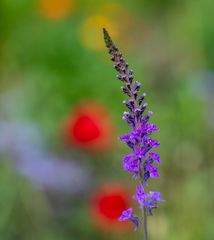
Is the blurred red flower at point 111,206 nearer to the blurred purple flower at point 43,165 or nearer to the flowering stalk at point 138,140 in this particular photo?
the blurred purple flower at point 43,165

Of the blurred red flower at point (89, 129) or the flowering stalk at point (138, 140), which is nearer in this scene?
the flowering stalk at point (138, 140)

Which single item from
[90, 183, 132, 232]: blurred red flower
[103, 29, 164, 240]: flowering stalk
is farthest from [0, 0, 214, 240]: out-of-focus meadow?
[103, 29, 164, 240]: flowering stalk

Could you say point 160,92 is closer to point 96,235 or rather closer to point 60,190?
point 60,190

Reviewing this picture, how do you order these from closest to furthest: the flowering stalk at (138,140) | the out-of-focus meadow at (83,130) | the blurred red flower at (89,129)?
the flowering stalk at (138,140) < the out-of-focus meadow at (83,130) < the blurred red flower at (89,129)

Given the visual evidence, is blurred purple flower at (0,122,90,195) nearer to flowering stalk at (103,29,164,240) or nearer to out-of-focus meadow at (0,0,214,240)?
out-of-focus meadow at (0,0,214,240)

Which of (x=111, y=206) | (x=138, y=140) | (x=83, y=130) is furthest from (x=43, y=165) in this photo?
(x=138, y=140)

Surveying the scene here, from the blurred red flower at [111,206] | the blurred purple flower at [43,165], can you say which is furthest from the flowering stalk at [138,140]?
the blurred purple flower at [43,165]

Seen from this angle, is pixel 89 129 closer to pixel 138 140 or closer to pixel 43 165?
pixel 43 165
